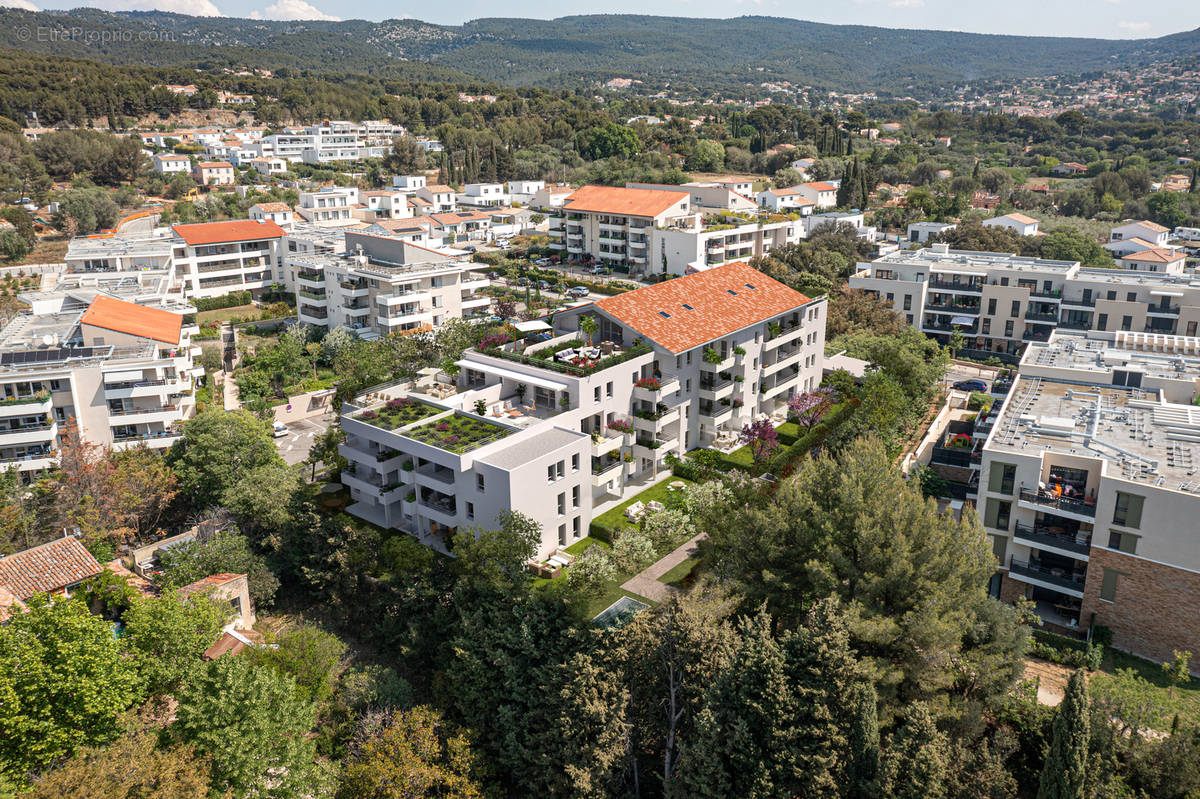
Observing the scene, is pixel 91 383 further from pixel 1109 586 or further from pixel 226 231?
pixel 1109 586

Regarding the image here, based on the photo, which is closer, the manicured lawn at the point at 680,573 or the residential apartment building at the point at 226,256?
the manicured lawn at the point at 680,573

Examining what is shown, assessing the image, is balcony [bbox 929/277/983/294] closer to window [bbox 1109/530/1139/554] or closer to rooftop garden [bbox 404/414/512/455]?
window [bbox 1109/530/1139/554]

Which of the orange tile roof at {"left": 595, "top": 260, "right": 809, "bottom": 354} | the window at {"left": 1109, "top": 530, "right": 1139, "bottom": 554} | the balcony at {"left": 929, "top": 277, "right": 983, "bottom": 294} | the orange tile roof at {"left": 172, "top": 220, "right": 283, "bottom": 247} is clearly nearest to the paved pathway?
the orange tile roof at {"left": 595, "top": 260, "right": 809, "bottom": 354}

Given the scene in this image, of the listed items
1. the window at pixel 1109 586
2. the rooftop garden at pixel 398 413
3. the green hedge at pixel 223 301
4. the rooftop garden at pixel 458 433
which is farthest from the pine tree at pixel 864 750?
the green hedge at pixel 223 301

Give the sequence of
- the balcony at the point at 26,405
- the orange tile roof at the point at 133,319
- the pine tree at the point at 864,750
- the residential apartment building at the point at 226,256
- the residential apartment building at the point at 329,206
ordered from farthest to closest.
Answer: the residential apartment building at the point at 329,206 < the residential apartment building at the point at 226,256 < the orange tile roof at the point at 133,319 < the balcony at the point at 26,405 < the pine tree at the point at 864,750

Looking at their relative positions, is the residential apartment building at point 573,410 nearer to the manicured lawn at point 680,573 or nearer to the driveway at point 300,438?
the manicured lawn at point 680,573

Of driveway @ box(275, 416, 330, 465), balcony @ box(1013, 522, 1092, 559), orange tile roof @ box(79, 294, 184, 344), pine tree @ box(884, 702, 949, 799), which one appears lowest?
driveway @ box(275, 416, 330, 465)

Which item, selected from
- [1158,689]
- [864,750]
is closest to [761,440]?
[1158,689]
